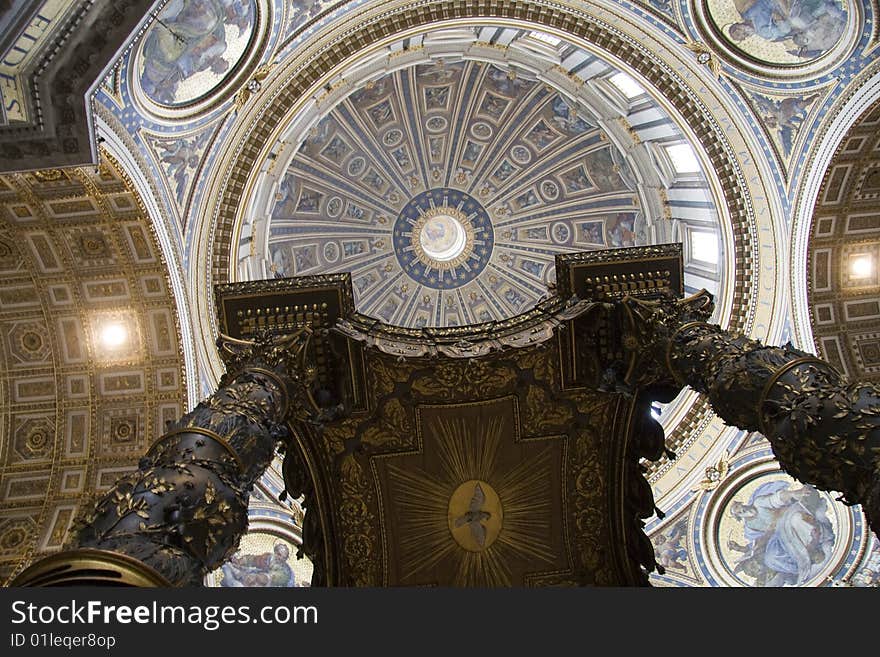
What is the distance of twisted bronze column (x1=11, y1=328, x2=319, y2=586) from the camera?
4156 mm

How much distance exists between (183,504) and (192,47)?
989 cm

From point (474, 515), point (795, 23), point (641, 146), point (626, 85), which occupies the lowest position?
point (474, 515)

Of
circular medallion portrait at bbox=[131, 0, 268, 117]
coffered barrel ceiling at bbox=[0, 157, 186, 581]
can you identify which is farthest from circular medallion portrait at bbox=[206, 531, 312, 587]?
circular medallion portrait at bbox=[131, 0, 268, 117]

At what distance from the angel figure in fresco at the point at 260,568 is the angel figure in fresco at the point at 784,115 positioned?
1262 cm

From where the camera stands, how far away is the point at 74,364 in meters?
14.9

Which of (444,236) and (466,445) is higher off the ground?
(444,236)

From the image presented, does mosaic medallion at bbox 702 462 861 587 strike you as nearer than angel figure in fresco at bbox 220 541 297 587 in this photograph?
Yes

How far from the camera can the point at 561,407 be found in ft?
30.9

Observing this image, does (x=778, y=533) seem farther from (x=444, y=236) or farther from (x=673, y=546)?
(x=444, y=236)

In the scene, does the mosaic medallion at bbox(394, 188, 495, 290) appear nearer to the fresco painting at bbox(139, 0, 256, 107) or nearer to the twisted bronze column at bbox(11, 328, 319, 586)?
the fresco painting at bbox(139, 0, 256, 107)

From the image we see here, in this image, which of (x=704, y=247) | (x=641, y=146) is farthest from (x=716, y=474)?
(x=641, y=146)

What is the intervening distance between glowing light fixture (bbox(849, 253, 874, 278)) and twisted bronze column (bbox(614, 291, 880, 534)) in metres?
8.56

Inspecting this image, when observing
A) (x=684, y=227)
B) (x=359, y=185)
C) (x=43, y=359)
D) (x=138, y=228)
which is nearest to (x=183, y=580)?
(x=138, y=228)

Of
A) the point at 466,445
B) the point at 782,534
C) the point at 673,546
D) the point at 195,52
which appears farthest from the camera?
the point at 673,546
